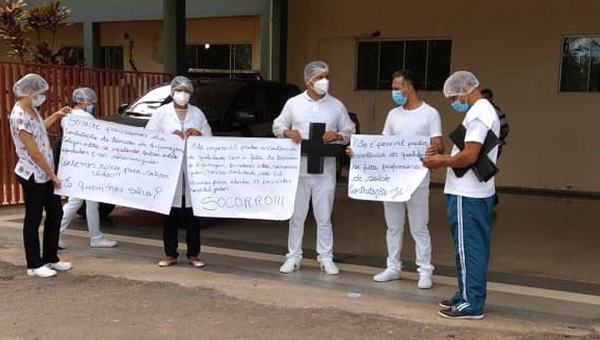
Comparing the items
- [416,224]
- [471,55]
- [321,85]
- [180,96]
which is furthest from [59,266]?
[471,55]

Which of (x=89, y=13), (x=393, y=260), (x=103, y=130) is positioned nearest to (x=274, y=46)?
(x=89, y=13)

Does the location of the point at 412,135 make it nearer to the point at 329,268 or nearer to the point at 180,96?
the point at 329,268

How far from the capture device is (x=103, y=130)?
6.14m

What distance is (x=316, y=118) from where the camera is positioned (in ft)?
18.8

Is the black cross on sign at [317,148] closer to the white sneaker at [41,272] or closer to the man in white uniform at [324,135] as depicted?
the man in white uniform at [324,135]

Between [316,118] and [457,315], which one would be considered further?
[316,118]

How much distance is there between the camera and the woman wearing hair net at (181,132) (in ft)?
19.4

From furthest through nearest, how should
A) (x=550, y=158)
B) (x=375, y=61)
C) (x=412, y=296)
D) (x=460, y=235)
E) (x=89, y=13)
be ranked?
(x=89, y=13), (x=375, y=61), (x=550, y=158), (x=412, y=296), (x=460, y=235)

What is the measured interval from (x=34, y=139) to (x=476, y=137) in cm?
375

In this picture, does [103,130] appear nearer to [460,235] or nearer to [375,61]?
[460,235]

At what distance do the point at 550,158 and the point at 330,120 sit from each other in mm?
7552

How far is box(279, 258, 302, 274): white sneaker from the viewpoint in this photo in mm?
5926

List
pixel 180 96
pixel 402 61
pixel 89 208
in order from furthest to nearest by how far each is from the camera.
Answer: pixel 402 61
pixel 89 208
pixel 180 96

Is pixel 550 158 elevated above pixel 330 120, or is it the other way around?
pixel 330 120
